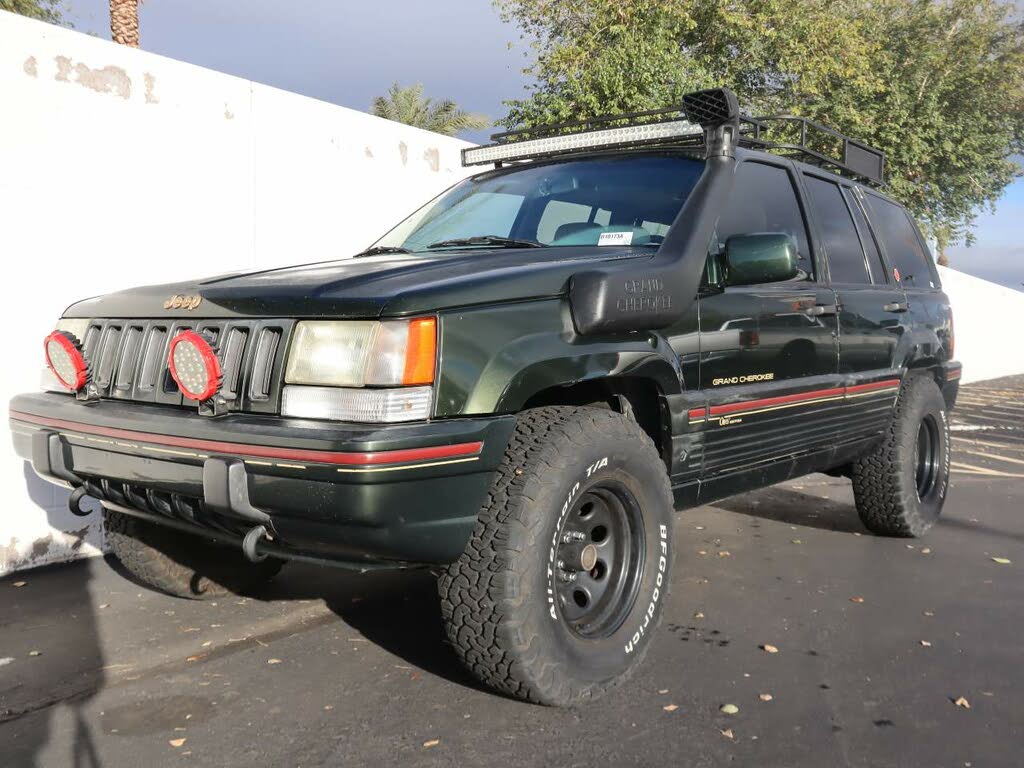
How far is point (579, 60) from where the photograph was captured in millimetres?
16156

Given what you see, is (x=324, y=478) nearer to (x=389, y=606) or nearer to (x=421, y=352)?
(x=421, y=352)

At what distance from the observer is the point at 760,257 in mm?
3424

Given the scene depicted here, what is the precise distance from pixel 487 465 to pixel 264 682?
4.03ft

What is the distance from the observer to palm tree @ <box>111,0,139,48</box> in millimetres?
11914

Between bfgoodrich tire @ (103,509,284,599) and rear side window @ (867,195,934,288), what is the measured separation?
362cm

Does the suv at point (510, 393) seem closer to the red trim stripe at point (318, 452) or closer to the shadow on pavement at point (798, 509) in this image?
the red trim stripe at point (318, 452)

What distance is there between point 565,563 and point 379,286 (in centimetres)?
110

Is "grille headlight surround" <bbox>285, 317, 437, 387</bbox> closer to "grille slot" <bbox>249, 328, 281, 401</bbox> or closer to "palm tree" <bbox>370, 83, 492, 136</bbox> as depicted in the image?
"grille slot" <bbox>249, 328, 281, 401</bbox>

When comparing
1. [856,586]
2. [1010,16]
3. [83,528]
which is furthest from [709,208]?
[1010,16]

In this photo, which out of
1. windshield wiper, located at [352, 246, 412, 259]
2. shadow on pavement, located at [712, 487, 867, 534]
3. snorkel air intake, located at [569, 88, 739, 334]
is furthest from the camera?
shadow on pavement, located at [712, 487, 867, 534]

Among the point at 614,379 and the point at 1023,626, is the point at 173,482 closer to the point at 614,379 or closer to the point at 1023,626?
the point at 614,379

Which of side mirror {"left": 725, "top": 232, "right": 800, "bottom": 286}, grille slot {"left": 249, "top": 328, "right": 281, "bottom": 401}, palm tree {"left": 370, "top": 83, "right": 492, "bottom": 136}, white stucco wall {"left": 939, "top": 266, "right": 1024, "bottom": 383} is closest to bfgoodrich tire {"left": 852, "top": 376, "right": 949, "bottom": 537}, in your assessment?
side mirror {"left": 725, "top": 232, "right": 800, "bottom": 286}

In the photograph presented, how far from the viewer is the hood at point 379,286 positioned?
2633mm

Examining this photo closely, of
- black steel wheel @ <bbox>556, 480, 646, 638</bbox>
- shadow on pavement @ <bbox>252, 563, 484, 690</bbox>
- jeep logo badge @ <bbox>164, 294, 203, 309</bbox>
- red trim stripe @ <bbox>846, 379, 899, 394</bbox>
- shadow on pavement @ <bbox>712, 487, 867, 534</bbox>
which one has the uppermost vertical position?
jeep logo badge @ <bbox>164, 294, 203, 309</bbox>
